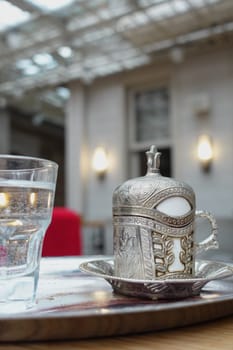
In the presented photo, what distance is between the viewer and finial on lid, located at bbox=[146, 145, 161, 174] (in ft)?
2.24

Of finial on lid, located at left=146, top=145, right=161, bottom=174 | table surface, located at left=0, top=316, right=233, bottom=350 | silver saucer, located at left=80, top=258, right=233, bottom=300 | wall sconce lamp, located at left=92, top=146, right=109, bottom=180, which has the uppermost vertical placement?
wall sconce lamp, located at left=92, top=146, right=109, bottom=180

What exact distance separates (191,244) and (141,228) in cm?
9

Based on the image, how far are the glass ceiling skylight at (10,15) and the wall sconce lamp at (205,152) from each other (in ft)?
8.30

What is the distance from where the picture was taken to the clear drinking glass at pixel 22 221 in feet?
1.79

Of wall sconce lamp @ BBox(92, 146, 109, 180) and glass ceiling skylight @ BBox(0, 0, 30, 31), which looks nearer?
glass ceiling skylight @ BBox(0, 0, 30, 31)

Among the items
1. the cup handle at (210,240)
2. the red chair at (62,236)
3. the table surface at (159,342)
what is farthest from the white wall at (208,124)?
the table surface at (159,342)

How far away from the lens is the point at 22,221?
57 cm

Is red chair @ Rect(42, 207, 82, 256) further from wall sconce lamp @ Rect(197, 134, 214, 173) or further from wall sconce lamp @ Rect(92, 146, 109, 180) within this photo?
wall sconce lamp @ Rect(92, 146, 109, 180)

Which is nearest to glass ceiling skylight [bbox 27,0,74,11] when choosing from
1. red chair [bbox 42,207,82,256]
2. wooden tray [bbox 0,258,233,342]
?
red chair [bbox 42,207,82,256]

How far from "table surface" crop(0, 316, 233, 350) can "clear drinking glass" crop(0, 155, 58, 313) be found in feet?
0.37

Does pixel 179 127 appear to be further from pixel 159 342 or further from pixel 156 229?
pixel 159 342

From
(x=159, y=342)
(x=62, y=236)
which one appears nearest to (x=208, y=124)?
(x=62, y=236)

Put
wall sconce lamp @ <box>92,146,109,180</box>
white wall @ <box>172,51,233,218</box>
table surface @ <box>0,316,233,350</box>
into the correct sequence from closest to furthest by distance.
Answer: table surface @ <box>0,316,233,350</box>
white wall @ <box>172,51,233,218</box>
wall sconce lamp @ <box>92,146,109,180</box>

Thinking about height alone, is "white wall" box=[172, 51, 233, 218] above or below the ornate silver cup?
above
